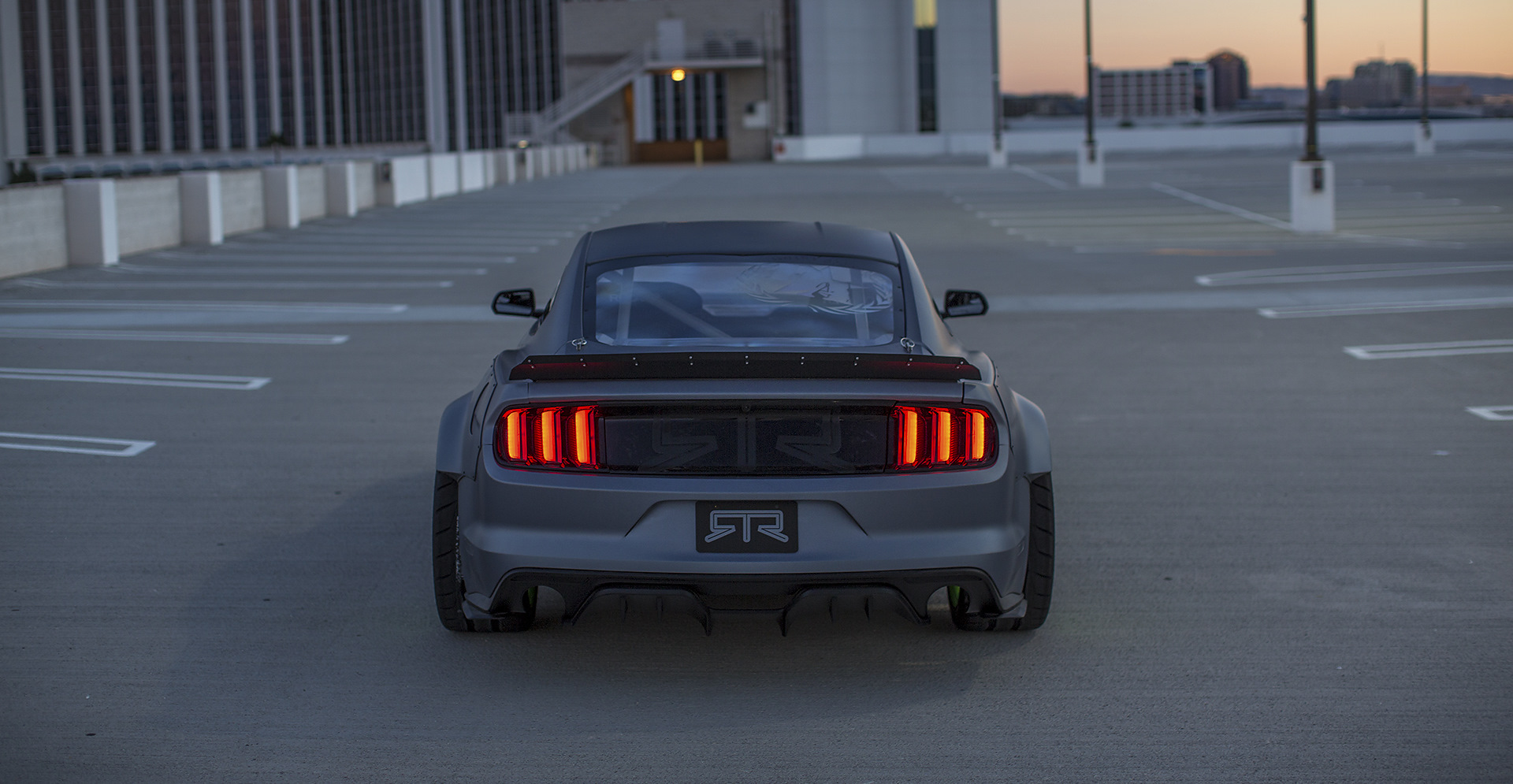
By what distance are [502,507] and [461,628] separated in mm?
740

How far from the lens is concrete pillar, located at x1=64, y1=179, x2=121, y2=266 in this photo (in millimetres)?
20375

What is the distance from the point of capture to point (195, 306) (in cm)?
1552

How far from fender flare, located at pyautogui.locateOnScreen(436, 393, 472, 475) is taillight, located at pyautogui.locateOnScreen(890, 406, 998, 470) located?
128 cm

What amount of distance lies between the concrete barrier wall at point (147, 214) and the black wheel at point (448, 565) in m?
18.6

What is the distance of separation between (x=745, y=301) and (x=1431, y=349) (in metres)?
7.71

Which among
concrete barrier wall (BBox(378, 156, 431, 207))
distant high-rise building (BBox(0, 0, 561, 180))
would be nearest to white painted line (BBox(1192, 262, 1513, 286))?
concrete barrier wall (BBox(378, 156, 431, 207))

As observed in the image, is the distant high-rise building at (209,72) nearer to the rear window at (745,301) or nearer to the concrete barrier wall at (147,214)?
the concrete barrier wall at (147,214)

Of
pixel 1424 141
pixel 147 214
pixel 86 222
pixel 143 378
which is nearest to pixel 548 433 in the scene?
pixel 143 378

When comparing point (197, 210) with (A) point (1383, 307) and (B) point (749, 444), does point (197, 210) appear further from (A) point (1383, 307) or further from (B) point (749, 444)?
(B) point (749, 444)

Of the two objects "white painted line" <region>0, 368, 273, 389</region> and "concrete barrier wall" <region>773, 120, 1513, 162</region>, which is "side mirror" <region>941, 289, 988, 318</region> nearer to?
"white painted line" <region>0, 368, 273, 389</region>

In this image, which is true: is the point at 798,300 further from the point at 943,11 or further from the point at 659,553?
the point at 943,11

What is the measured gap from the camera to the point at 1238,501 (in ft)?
22.8

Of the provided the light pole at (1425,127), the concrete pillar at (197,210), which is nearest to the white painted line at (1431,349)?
the concrete pillar at (197,210)

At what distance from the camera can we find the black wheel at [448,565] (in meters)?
4.78
